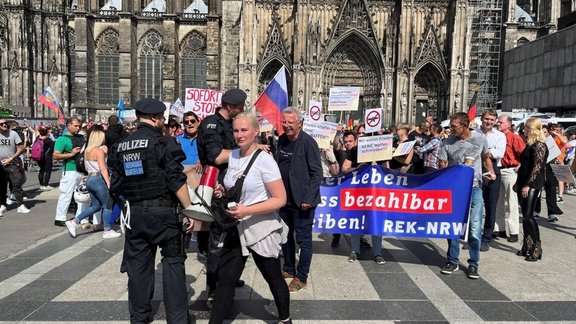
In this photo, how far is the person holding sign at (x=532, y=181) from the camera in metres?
6.49

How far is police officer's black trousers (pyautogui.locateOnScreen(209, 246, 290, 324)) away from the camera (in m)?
3.77

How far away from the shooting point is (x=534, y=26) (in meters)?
39.3


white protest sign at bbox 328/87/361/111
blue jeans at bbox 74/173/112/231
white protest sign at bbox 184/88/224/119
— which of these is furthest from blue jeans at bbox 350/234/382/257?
white protest sign at bbox 328/87/361/111

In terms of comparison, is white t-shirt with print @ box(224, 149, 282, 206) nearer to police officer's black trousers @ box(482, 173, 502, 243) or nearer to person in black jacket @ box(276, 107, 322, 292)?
person in black jacket @ box(276, 107, 322, 292)

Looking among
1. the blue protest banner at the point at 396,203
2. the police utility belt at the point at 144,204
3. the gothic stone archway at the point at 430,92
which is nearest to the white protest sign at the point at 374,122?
the blue protest banner at the point at 396,203

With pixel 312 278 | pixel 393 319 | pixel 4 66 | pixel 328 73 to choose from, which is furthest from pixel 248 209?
pixel 4 66

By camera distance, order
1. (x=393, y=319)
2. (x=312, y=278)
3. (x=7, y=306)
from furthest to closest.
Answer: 1. (x=312, y=278)
2. (x=7, y=306)
3. (x=393, y=319)

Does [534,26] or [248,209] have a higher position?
[534,26]

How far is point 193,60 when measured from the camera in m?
38.1

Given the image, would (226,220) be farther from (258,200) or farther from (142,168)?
(142,168)

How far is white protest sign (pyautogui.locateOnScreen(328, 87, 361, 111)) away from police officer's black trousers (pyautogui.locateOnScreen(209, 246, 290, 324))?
8.25 m

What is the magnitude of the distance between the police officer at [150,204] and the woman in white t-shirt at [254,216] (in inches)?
13.6

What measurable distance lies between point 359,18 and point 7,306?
30.3 metres

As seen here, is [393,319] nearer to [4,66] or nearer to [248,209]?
[248,209]
